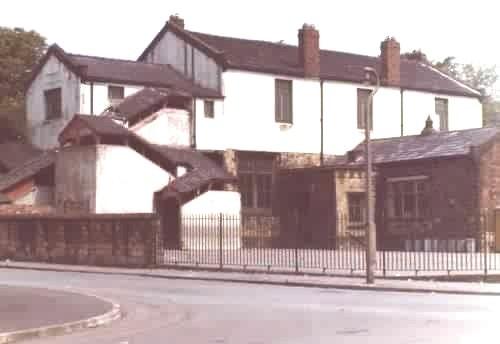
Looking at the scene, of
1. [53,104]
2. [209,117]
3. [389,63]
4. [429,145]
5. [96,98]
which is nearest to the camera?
[429,145]

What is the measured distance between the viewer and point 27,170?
44500 mm

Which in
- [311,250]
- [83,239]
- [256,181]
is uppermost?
[256,181]

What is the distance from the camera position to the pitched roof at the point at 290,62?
4997cm

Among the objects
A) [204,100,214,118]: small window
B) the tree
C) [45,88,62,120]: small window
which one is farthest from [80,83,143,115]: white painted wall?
the tree

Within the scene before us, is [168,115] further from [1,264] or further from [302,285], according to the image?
[302,285]

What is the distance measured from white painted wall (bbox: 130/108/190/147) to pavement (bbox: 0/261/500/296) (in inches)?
474

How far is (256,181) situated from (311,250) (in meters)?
10.3

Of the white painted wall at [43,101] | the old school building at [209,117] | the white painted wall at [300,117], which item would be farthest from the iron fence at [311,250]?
the white painted wall at [43,101]

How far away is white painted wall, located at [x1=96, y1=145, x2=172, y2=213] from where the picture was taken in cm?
4231

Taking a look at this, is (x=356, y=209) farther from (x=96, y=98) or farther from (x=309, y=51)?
(x=96, y=98)

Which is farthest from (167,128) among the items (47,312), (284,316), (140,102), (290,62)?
(284,316)

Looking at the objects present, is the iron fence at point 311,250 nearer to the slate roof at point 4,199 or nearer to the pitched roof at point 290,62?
the slate roof at point 4,199

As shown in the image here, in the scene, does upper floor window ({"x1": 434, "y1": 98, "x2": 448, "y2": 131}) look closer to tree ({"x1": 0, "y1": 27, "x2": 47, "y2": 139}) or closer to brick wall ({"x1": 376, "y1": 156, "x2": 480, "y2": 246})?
brick wall ({"x1": 376, "y1": 156, "x2": 480, "y2": 246})

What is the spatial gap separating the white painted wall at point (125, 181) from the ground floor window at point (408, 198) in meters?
10.8
